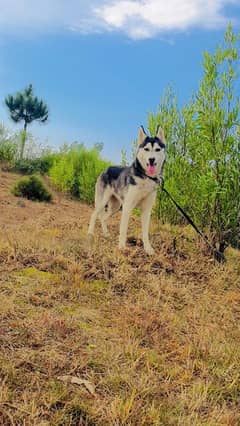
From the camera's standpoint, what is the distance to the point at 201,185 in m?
6.43

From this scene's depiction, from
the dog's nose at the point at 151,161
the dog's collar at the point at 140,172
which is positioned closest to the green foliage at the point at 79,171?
the dog's collar at the point at 140,172

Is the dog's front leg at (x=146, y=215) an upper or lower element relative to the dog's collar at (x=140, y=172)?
lower

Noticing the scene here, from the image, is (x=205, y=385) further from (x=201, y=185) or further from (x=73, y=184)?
(x=73, y=184)

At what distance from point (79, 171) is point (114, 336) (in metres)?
13.0

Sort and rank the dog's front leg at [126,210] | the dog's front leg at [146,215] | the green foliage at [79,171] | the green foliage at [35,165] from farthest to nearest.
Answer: the green foliage at [35,165] → the green foliage at [79,171] → the dog's front leg at [146,215] → the dog's front leg at [126,210]

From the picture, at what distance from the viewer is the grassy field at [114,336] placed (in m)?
2.48

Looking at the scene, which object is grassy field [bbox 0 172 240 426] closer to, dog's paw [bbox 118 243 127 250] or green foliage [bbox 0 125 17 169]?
dog's paw [bbox 118 243 127 250]

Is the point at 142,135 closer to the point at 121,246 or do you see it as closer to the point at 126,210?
the point at 126,210

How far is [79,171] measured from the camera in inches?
635

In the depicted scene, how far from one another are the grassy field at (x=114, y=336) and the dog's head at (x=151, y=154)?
1.12 meters

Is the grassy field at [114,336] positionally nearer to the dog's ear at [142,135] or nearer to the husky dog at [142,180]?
the husky dog at [142,180]

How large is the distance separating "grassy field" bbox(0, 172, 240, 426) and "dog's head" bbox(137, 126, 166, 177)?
1122 mm

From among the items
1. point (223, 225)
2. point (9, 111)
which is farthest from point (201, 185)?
point (9, 111)

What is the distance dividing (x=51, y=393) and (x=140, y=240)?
4.31 metres
